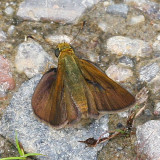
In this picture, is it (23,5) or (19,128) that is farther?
(23,5)

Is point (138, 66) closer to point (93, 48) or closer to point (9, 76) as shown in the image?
point (93, 48)

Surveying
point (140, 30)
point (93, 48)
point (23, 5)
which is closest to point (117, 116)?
point (93, 48)

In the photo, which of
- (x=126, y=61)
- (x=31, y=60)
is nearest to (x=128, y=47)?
(x=126, y=61)

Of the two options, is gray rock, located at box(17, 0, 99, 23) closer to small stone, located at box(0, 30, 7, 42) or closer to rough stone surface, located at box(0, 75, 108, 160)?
small stone, located at box(0, 30, 7, 42)

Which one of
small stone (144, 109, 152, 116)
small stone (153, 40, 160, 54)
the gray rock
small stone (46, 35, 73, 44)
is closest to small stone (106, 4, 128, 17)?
the gray rock

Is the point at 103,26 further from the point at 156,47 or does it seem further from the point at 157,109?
the point at 157,109

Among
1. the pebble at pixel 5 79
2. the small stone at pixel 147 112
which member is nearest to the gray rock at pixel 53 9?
the pebble at pixel 5 79
